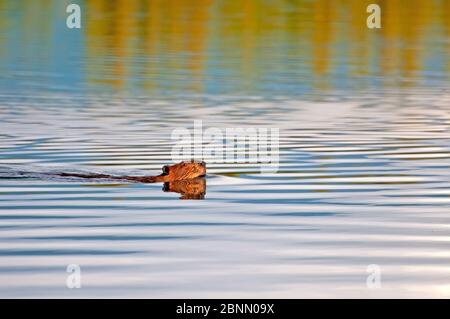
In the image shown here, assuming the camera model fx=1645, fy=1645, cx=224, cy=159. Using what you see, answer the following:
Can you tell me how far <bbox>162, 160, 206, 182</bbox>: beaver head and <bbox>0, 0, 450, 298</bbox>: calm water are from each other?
0.27 meters

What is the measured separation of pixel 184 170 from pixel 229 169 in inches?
59.9

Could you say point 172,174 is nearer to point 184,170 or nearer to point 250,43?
point 184,170

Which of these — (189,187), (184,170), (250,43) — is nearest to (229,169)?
(184,170)

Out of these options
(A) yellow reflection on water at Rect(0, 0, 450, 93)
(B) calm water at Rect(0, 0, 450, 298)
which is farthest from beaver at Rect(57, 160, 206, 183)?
(A) yellow reflection on water at Rect(0, 0, 450, 93)

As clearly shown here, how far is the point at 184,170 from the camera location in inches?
827

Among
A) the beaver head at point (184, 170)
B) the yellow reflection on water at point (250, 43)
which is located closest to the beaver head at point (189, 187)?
the beaver head at point (184, 170)

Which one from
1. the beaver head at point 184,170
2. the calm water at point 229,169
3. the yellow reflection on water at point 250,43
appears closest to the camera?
the calm water at point 229,169

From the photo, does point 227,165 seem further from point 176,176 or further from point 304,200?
point 304,200

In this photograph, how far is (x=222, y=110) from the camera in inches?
1219

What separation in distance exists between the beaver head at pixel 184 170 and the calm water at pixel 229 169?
0.27 metres

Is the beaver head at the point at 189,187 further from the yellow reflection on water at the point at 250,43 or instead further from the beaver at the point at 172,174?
the yellow reflection on water at the point at 250,43

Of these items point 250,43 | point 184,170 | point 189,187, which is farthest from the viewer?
point 250,43

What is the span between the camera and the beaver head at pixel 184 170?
2095cm

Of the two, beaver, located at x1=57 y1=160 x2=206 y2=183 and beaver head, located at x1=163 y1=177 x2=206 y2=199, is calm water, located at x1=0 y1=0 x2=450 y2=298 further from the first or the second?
beaver, located at x1=57 y1=160 x2=206 y2=183
